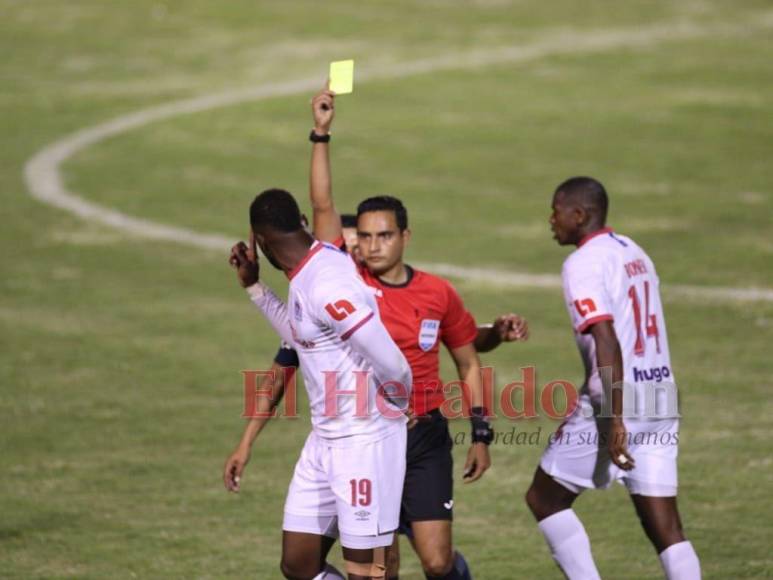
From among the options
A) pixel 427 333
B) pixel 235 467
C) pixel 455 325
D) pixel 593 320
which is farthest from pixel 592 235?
pixel 235 467

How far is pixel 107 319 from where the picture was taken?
54.0ft

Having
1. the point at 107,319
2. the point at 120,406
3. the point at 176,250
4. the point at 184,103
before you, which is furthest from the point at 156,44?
the point at 120,406

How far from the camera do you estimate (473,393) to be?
8.13 meters

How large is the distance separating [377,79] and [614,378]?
2396 centimetres

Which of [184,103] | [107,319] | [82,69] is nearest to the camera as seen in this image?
[107,319]

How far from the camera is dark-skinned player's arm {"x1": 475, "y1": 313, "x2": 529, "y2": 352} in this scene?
8352 mm

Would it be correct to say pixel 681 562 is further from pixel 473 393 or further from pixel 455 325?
pixel 455 325

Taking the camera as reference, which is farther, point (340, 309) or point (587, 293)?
point (587, 293)

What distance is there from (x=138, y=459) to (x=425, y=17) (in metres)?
26.4

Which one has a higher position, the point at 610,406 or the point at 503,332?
the point at 503,332

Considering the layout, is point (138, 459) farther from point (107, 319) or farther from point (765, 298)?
point (765, 298)

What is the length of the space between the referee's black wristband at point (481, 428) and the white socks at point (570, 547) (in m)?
0.74

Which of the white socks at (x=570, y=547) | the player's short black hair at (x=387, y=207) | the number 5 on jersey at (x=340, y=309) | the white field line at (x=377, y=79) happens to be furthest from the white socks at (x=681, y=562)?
the white field line at (x=377, y=79)

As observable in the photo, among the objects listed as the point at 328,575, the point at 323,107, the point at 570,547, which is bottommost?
the point at 328,575
